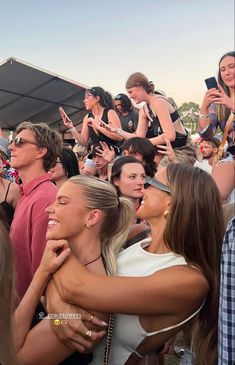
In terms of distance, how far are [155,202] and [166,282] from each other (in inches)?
20.7

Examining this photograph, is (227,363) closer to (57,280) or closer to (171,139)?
(57,280)

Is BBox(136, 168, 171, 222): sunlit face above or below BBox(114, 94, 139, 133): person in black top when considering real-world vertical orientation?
below

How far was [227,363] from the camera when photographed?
130 cm

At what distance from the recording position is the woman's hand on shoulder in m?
1.66

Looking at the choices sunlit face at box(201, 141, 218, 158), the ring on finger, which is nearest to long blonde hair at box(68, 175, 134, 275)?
the ring on finger

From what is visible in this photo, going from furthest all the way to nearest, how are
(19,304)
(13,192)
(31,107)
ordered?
(31,107) < (13,192) < (19,304)

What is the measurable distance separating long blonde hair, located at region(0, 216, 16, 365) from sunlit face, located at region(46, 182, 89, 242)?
37 cm

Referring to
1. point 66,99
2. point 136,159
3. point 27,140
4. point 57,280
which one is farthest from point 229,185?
point 66,99

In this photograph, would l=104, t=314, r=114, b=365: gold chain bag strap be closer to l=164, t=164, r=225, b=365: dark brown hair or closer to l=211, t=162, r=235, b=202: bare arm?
l=164, t=164, r=225, b=365: dark brown hair

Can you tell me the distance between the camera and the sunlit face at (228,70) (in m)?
2.60

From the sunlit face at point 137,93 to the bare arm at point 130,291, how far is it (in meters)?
2.86

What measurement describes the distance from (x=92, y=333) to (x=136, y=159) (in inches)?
89.0

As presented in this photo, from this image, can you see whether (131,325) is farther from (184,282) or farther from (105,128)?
(105,128)

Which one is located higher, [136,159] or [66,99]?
[66,99]
